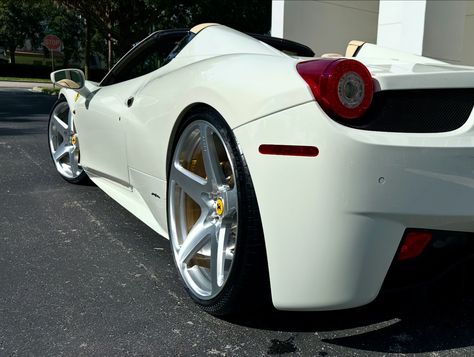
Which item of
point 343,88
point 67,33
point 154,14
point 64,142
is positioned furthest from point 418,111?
point 67,33

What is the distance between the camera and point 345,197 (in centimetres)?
178

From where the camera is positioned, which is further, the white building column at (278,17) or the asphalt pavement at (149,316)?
the white building column at (278,17)

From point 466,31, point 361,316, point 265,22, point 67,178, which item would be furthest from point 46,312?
point 265,22

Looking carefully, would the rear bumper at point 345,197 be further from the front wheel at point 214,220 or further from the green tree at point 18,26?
the green tree at point 18,26

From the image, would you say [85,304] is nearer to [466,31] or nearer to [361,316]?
[361,316]

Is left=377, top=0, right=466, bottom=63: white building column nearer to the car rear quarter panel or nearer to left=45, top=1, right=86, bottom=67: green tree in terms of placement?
the car rear quarter panel

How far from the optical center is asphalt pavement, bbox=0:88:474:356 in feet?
6.95

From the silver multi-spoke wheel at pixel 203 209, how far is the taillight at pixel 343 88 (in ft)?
1.51

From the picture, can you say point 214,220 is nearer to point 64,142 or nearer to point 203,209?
point 203,209

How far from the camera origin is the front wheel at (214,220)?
6.61 feet

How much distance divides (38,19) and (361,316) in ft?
200

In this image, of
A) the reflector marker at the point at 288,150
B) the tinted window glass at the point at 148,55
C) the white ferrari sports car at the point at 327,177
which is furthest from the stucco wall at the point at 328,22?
the reflector marker at the point at 288,150

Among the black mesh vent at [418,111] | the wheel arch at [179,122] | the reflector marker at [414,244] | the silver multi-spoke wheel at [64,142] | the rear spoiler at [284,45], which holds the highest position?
the rear spoiler at [284,45]

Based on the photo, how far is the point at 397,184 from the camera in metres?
1.79
